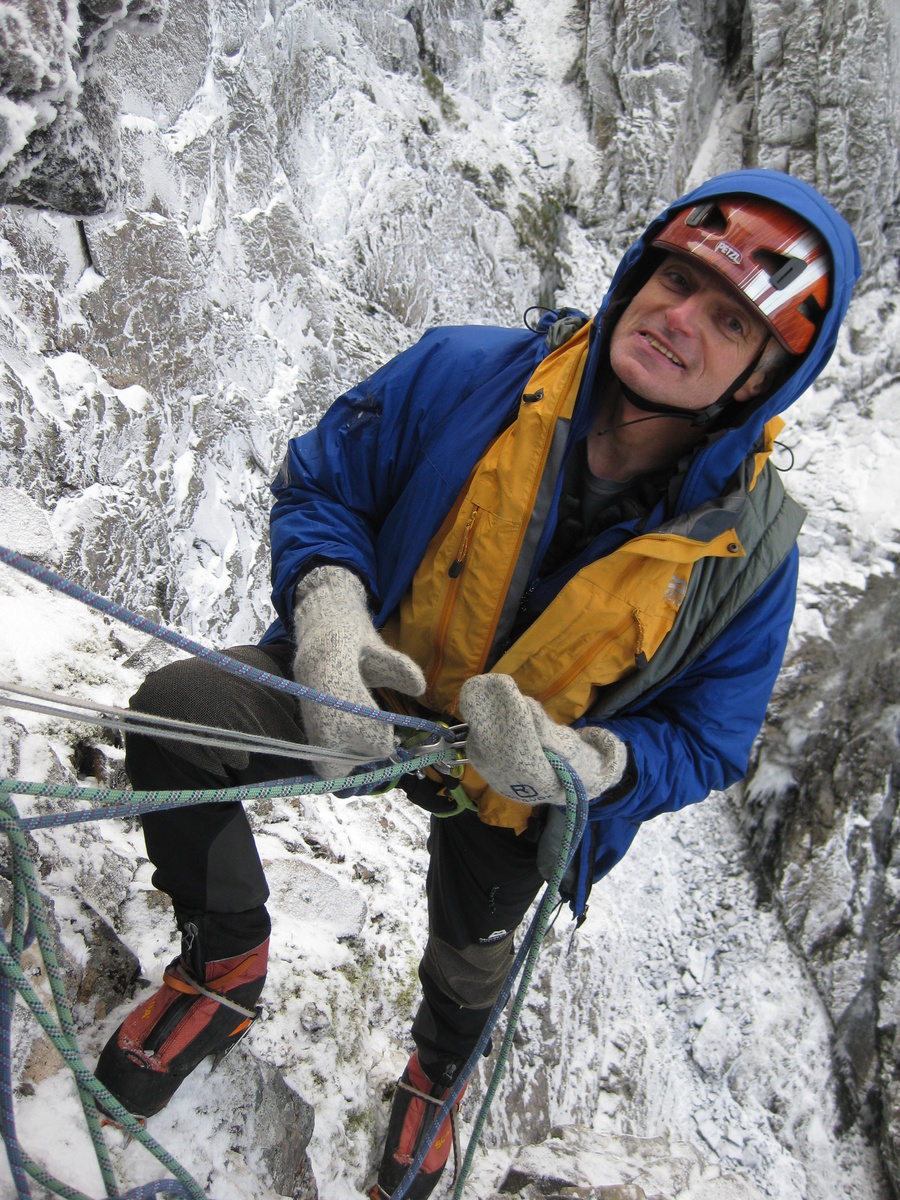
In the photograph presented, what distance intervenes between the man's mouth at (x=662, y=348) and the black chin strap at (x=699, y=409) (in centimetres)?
11

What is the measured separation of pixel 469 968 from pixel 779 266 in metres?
2.19

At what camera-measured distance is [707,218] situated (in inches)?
74.7

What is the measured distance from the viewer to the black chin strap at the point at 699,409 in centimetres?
185

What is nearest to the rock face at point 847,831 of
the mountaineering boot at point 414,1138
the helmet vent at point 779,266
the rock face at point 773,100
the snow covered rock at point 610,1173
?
the snow covered rock at point 610,1173

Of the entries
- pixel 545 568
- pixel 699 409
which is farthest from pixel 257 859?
pixel 699 409

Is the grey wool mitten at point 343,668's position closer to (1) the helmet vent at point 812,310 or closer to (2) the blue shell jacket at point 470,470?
(2) the blue shell jacket at point 470,470

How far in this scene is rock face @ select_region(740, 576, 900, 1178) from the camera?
15.8 ft

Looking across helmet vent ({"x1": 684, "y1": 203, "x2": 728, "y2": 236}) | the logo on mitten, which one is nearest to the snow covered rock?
the logo on mitten

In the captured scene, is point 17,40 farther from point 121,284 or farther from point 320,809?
point 320,809

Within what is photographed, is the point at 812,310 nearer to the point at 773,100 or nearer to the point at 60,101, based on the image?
the point at 60,101

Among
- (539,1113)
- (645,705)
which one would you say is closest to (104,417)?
(645,705)

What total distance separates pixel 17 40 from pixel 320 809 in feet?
9.43

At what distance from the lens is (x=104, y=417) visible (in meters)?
3.36

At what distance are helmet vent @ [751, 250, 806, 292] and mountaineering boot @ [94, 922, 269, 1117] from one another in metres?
2.16
